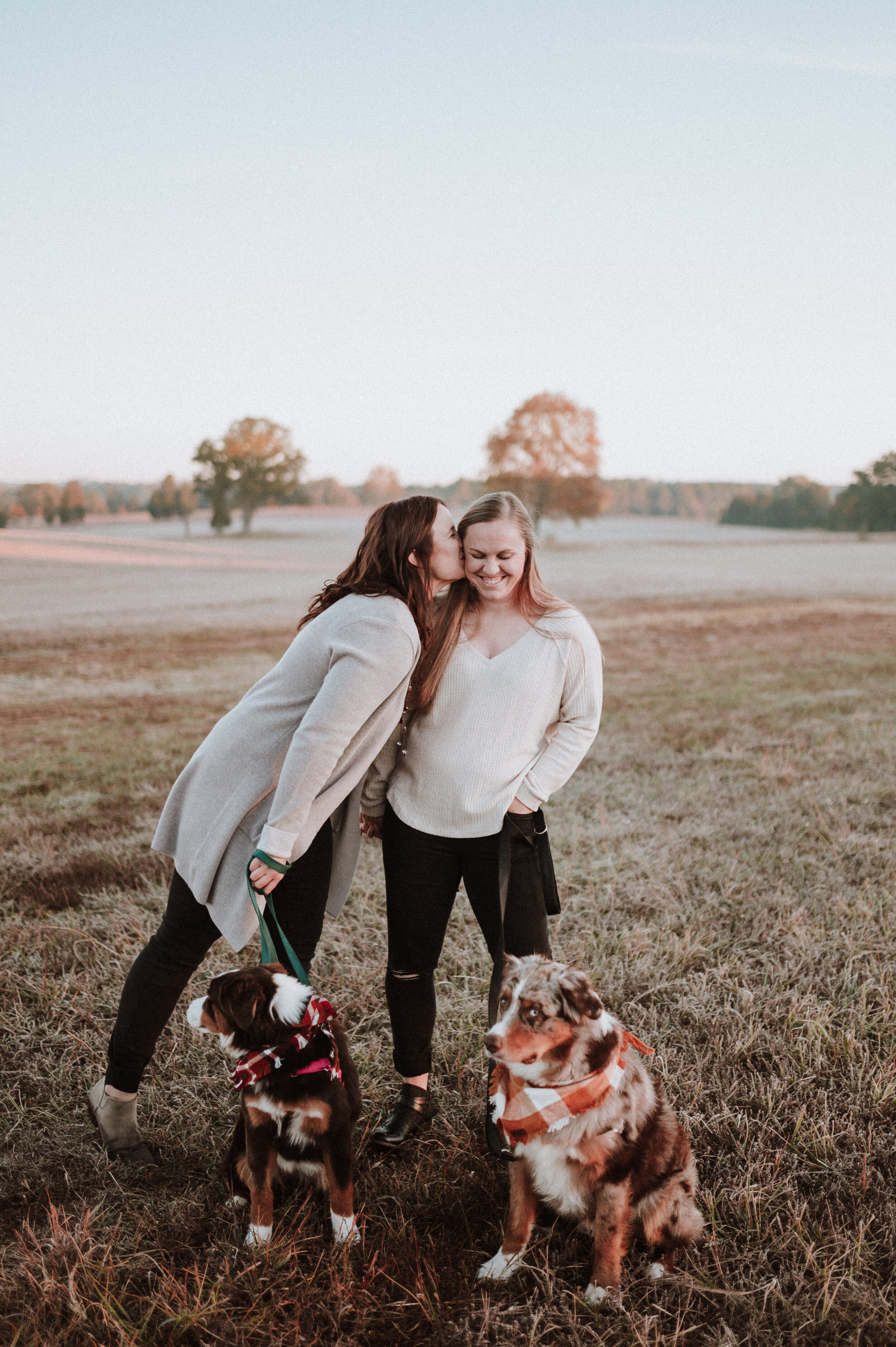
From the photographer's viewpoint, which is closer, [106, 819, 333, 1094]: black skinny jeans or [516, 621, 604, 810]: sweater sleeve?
[106, 819, 333, 1094]: black skinny jeans

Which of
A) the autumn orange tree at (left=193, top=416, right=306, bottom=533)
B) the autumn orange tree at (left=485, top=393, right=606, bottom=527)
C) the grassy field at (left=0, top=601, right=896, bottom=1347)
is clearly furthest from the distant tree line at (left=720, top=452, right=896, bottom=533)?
the grassy field at (left=0, top=601, right=896, bottom=1347)

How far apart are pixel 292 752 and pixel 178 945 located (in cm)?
86

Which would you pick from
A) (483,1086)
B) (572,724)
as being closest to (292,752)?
(572,724)

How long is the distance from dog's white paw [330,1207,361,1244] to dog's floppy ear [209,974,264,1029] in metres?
0.72

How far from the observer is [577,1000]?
2.07 metres

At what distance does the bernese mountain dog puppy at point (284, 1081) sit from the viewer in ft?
7.04

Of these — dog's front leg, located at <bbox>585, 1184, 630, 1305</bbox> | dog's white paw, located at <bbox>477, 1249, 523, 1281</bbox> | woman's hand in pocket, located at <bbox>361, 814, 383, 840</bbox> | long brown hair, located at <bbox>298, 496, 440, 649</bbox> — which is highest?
long brown hair, located at <bbox>298, 496, 440, 649</bbox>

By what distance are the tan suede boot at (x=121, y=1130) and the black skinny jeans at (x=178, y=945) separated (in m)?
0.11

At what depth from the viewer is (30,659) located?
43.2 feet

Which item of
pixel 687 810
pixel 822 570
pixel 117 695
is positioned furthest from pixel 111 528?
pixel 687 810

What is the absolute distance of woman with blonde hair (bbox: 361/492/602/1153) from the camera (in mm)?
2605

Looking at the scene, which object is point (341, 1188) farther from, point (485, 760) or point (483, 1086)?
point (485, 760)

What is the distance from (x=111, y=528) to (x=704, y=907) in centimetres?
6625

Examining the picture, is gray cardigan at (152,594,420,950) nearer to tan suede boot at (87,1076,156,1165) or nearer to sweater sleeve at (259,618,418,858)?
sweater sleeve at (259,618,418,858)
